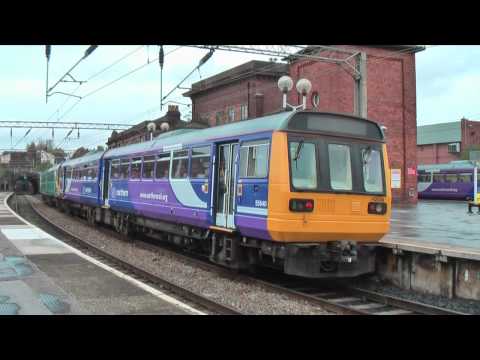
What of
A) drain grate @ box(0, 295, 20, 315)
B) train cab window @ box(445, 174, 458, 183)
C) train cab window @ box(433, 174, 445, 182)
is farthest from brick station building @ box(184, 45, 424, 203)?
drain grate @ box(0, 295, 20, 315)

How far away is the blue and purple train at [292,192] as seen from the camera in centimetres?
875

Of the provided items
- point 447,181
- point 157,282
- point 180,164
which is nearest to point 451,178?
point 447,181

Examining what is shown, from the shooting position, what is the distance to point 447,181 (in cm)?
4078

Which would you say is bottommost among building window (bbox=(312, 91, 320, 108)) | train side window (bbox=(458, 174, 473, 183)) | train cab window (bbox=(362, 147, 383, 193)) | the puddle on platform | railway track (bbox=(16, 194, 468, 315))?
railway track (bbox=(16, 194, 468, 315))

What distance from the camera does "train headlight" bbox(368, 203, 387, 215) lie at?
30.9 feet

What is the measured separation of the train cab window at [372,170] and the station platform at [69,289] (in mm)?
3952

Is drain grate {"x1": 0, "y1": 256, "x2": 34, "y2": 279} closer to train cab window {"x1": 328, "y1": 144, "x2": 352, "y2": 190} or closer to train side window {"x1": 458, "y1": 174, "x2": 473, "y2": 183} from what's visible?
train cab window {"x1": 328, "y1": 144, "x2": 352, "y2": 190}

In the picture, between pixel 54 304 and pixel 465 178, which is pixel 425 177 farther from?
pixel 54 304

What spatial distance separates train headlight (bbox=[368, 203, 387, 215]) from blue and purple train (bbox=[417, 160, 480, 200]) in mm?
30893

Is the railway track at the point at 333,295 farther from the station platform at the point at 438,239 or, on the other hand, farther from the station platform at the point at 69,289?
the station platform at the point at 438,239

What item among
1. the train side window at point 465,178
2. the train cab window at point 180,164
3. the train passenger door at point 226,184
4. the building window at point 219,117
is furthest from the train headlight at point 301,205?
the train side window at point 465,178
